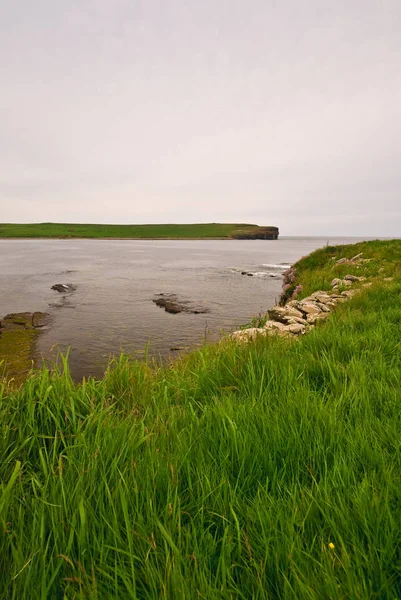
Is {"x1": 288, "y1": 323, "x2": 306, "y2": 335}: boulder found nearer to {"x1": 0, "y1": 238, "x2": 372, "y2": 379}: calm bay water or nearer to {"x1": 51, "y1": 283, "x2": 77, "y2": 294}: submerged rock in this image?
{"x1": 0, "y1": 238, "x2": 372, "y2": 379}: calm bay water

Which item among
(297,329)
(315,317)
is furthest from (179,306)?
(297,329)

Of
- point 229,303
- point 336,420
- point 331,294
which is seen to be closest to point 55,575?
point 336,420

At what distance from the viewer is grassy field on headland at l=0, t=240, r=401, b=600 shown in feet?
4.57

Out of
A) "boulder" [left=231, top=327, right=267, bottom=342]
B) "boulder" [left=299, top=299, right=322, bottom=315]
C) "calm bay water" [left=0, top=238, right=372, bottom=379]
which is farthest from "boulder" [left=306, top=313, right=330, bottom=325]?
"calm bay water" [left=0, top=238, right=372, bottom=379]

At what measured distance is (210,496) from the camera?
1.91 metres

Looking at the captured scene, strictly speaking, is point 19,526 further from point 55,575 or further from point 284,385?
point 284,385

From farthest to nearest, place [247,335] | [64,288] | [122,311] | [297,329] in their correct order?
[64,288]
[122,311]
[297,329]
[247,335]

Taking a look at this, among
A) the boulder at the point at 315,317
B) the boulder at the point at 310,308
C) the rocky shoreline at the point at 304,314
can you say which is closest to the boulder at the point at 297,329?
the rocky shoreline at the point at 304,314

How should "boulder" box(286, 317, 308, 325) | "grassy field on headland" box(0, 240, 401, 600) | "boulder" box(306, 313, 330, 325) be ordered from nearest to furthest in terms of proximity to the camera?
"grassy field on headland" box(0, 240, 401, 600)
"boulder" box(306, 313, 330, 325)
"boulder" box(286, 317, 308, 325)

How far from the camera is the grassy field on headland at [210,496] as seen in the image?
1.39 metres

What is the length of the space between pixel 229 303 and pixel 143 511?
23.7 meters

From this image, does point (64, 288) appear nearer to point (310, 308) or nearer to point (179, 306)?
point (179, 306)

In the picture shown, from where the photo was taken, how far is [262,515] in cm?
167

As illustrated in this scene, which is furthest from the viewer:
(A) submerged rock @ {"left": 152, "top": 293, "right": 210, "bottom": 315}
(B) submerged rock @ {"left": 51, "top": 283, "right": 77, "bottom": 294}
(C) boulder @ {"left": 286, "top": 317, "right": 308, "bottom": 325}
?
(B) submerged rock @ {"left": 51, "top": 283, "right": 77, "bottom": 294}
